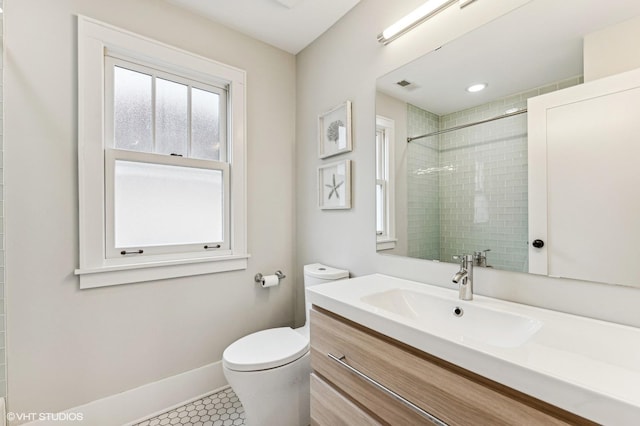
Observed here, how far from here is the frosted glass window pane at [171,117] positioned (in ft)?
5.70

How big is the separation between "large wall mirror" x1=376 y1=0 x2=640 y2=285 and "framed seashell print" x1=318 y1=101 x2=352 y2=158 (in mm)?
226

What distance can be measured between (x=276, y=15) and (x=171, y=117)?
0.94 m

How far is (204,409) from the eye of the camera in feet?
5.45

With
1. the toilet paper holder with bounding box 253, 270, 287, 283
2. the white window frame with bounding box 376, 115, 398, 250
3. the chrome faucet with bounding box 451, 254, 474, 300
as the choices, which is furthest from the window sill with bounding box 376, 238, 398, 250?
the toilet paper holder with bounding box 253, 270, 287, 283

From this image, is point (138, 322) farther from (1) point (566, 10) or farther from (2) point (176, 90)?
(1) point (566, 10)

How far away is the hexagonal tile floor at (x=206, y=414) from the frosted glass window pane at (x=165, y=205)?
3.25 feet

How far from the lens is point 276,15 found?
1781mm

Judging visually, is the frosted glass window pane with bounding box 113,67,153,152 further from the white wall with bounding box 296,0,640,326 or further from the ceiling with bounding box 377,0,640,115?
the ceiling with bounding box 377,0,640,115

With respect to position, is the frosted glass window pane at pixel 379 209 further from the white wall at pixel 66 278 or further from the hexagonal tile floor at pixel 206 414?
the hexagonal tile floor at pixel 206 414

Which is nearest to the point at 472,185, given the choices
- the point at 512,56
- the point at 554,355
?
the point at 512,56

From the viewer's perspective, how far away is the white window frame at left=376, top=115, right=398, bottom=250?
4.90 feet

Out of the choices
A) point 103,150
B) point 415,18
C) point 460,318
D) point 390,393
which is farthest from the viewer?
point 103,150

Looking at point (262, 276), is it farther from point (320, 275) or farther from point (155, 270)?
point (155, 270)

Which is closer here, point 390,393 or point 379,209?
point 390,393
